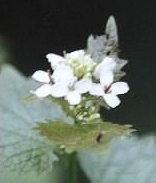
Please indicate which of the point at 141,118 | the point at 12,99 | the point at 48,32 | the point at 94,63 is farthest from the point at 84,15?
the point at 94,63

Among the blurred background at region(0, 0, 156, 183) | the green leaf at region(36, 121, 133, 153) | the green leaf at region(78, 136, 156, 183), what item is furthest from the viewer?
the blurred background at region(0, 0, 156, 183)

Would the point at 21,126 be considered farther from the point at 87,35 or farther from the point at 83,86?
the point at 87,35

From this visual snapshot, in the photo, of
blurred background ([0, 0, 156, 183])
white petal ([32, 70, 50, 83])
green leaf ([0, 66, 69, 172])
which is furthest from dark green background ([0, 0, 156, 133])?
white petal ([32, 70, 50, 83])

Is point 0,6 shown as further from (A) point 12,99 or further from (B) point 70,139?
(B) point 70,139

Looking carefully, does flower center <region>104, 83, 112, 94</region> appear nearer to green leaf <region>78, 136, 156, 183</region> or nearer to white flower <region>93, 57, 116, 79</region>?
white flower <region>93, 57, 116, 79</region>

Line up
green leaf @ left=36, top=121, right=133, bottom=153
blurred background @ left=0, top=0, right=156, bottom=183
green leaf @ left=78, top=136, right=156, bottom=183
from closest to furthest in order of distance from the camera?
green leaf @ left=36, top=121, right=133, bottom=153 → green leaf @ left=78, top=136, right=156, bottom=183 → blurred background @ left=0, top=0, right=156, bottom=183

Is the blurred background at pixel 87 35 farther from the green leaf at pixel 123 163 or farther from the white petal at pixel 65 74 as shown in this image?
the white petal at pixel 65 74
